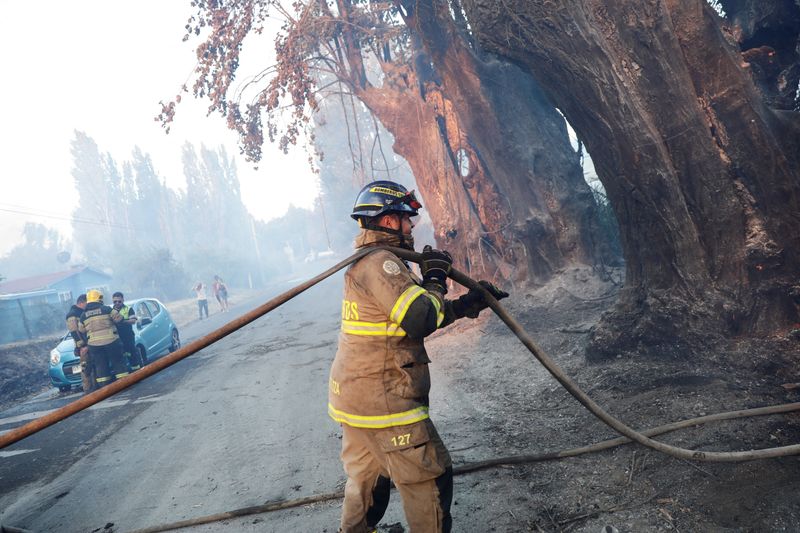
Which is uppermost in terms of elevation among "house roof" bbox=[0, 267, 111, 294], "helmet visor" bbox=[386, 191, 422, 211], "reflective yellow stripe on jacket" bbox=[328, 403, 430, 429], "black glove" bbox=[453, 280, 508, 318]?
"house roof" bbox=[0, 267, 111, 294]

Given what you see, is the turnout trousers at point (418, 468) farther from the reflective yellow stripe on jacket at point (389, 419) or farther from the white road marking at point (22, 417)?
the white road marking at point (22, 417)

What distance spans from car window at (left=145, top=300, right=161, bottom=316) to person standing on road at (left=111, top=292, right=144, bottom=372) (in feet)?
6.17

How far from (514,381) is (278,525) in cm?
357

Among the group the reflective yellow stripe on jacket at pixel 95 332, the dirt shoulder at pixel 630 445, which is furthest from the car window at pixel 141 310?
the dirt shoulder at pixel 630 445

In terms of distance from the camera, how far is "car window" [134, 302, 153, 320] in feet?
39.2

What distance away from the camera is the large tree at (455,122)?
8.97 m

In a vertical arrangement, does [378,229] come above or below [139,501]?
above

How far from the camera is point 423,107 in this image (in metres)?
11.0

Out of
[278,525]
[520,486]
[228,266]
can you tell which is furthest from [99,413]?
[228,266]

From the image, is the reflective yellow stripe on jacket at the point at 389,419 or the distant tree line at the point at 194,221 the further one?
the distant tree line at the point at 194,221

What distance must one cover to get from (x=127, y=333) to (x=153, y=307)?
2.76m

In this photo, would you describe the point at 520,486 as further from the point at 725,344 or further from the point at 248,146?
the point at 248,146

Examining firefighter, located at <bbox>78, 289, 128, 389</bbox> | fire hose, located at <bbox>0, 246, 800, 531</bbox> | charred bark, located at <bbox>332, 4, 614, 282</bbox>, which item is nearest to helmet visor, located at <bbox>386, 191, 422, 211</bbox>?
fire hose, located at <bbox>0, 246, 800, 531</bbox>

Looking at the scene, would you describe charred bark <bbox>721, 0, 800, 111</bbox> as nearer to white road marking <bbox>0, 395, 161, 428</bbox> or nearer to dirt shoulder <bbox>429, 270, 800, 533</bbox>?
dirt shoulder <bbox>429, 270, 800, 533</bbox>
